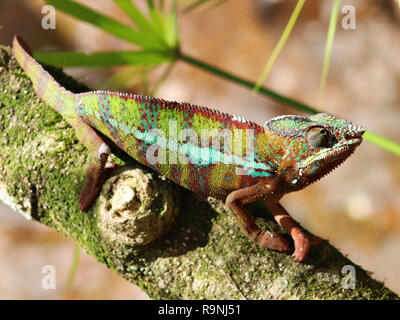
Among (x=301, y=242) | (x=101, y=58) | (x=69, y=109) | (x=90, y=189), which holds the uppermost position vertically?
(x=101, y=58)

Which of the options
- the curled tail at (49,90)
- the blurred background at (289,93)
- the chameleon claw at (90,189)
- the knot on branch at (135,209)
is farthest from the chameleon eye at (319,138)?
the blurred background at (289,93)

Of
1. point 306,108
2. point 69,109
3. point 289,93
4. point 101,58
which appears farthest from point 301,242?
point 289,93

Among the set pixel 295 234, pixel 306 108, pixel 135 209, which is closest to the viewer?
pixel 135 209

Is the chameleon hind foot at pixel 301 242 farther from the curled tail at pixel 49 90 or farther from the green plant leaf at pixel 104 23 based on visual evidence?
the green plant leaf at pixel 104 23

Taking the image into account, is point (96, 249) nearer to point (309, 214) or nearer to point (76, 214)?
point (76, 214)

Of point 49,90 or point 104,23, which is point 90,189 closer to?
point 49,90

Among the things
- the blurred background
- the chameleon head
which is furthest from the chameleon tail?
the blurred background
